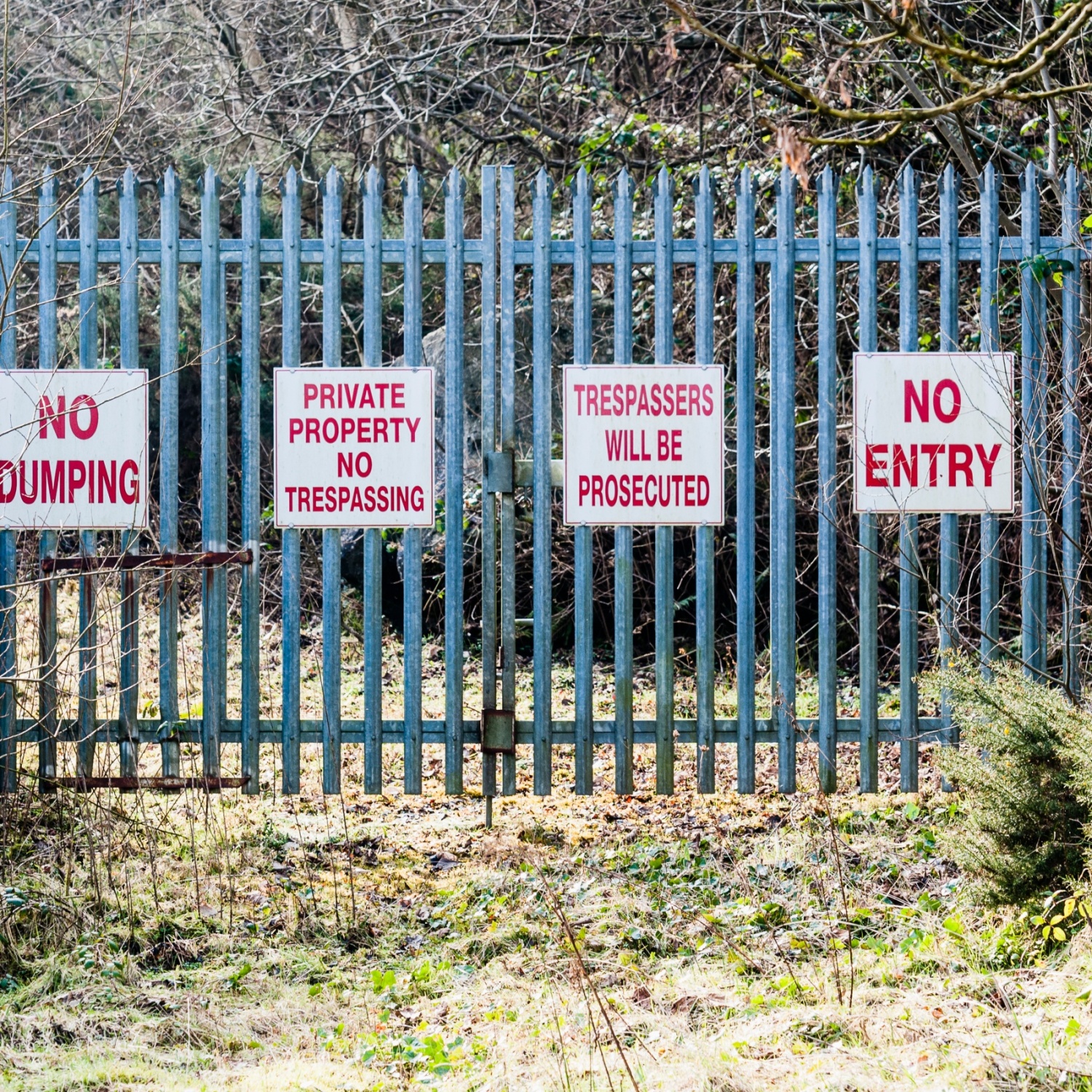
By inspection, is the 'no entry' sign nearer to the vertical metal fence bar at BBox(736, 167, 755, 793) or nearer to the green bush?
the vertical metal fence bar at BBox(736, 167, 755, 793)

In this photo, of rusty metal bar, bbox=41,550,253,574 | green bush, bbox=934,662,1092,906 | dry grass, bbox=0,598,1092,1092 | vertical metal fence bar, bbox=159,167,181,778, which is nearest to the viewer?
dry grass, bbox=0,598,1092,1092

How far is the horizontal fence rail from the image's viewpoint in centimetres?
518

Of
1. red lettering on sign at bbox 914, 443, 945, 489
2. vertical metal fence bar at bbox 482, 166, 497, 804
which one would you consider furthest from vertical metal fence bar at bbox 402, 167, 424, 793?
red lettering on sign at bbox 914, 443, 945, 489

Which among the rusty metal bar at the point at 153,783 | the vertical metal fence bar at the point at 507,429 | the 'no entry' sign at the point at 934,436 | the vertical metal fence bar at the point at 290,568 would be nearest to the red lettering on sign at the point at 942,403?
the 'no entry' sign at the point at 934,436

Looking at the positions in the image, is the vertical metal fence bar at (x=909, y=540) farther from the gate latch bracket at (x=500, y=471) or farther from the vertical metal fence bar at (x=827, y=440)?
the gate latch bracket at (x=500, y=471)

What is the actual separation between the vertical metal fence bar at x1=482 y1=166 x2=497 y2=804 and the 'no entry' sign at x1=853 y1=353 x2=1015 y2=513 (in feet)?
5.03

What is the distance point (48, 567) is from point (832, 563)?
10.9 ft

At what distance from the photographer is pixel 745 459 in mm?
5242

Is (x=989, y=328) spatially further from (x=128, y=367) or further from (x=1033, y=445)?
(x=128, y=367)

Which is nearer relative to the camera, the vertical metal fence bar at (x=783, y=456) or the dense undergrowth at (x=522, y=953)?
the dense undergrowth at (x=522, y=953)

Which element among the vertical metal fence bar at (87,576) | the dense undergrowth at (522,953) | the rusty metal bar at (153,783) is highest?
the vertical metal fence bar at (87,576)

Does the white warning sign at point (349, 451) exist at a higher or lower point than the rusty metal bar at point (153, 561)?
higher

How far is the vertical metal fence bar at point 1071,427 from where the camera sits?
5156 millimetres

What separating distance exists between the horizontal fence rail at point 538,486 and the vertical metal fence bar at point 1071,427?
13 mm
